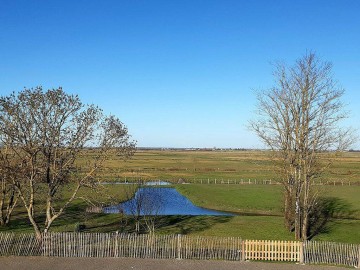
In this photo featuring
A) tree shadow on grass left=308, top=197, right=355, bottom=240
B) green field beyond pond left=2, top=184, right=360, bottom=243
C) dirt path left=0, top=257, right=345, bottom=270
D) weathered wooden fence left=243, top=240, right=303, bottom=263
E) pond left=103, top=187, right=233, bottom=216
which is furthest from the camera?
pond left=103, top=187, right=233, bottom=216

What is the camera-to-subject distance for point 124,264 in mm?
22062

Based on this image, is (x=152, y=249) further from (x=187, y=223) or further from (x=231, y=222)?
(x=231, y=222)

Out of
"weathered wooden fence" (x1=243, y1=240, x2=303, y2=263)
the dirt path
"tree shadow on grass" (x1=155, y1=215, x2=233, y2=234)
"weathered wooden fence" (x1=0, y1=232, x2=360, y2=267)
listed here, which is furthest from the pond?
"weathered wooden fence" (x1=243, y1=240, x2=303, y2=263)

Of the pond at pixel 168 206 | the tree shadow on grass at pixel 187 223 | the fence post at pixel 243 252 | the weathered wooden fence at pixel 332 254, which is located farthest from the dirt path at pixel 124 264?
the pond at pixel 168 206

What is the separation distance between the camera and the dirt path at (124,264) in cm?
2144

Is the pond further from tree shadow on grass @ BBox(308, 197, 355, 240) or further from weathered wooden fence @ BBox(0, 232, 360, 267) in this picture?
weathered wooden fence @ BBox(0, 232, 360, 267)

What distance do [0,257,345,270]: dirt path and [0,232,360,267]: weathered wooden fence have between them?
0.77m

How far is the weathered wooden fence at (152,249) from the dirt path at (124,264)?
77cm

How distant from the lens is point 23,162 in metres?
26.8

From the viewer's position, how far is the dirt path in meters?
21.4

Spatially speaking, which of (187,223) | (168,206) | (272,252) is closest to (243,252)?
(272,252)

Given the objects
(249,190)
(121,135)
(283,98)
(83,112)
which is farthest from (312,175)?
(249,190)

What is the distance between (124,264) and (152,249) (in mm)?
2397

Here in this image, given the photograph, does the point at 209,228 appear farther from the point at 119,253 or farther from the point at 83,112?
the point at 83,112
